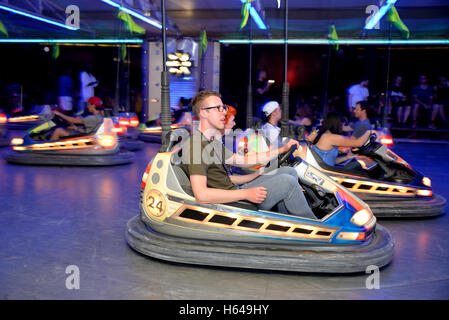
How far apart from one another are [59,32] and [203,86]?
3.79 m

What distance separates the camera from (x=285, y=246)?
1967 mm

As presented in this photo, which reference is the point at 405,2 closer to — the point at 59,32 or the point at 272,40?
the point at 272,40

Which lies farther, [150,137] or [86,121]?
[150,137]

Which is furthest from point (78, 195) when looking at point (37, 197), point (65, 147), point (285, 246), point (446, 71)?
point (446, 71)

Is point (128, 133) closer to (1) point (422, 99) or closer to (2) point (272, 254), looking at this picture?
(2) point (272, 254)

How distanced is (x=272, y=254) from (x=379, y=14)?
7.13 metres

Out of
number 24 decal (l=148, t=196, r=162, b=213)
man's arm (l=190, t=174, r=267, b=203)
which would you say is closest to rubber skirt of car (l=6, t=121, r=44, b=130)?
number 24 decal (l=148, t=196, r=162, b=213)

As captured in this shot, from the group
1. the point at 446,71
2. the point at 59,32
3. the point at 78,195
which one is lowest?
the point at 78,195

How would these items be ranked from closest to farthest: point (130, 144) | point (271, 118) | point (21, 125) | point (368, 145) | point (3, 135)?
point (368, 145)
point (271, 118)
point (130, 144)
point (3, 135)
point (21, 125)

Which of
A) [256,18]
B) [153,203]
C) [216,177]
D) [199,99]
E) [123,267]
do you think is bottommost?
[123,267]

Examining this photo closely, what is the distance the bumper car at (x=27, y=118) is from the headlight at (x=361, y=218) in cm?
795

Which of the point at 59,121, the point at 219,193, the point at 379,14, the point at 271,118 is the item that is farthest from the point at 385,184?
the point at 379,14

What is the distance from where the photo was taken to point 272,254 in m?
1.92

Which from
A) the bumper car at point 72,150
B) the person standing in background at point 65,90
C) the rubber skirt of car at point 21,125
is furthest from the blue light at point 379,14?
the rubber skirt of car at point 21,125
